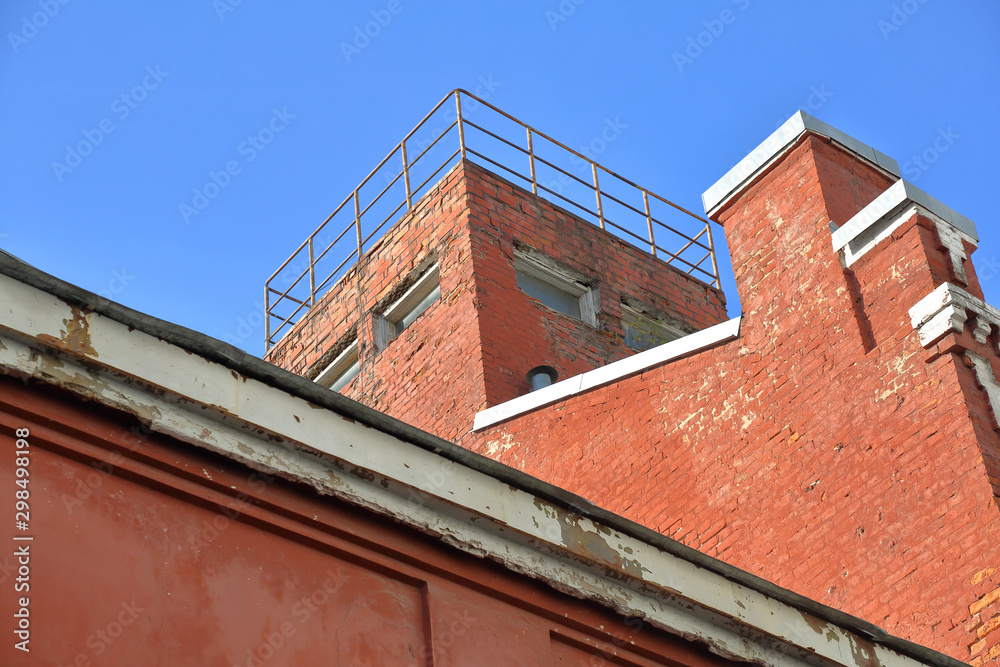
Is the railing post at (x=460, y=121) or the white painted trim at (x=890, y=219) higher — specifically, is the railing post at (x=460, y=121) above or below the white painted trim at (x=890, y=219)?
above

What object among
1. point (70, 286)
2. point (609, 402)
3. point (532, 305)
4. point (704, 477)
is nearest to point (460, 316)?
point (532, 305)

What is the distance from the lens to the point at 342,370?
15.9 meters

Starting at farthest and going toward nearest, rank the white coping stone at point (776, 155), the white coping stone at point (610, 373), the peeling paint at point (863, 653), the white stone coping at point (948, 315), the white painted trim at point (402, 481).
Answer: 1. the white coping stone at point (610, 373)
2. the white coping stone at point (776, 155)
3. the white stone coping at point (948, 315)
4. the peeling paint at point (863, 653)
5. the white painted trim at point (402, 481)

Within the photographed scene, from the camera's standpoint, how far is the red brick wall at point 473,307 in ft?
44.7

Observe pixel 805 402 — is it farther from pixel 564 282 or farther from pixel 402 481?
pixel 564 282

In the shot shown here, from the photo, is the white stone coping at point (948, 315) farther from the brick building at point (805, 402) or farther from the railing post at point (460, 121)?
the railing post at point (460, 121)

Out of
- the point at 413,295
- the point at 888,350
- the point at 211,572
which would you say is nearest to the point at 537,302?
the point at 413,295

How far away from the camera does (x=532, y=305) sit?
47.1 ft

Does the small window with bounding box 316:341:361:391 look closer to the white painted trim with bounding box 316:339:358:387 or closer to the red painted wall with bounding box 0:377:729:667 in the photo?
the white painted trim with bounding box 316:339:358:387

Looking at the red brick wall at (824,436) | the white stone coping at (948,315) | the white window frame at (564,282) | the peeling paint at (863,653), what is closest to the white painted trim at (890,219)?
the red brick wall at (824,436)

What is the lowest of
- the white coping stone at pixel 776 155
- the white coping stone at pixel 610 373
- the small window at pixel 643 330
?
the white coping stone at pixel 610 373

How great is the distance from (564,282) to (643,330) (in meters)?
1.28

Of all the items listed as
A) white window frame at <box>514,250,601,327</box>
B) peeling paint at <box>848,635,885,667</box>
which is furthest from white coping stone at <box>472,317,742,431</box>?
peeling paint at <box>848,635,885,667</box>

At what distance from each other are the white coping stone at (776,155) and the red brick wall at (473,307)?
385 cm
